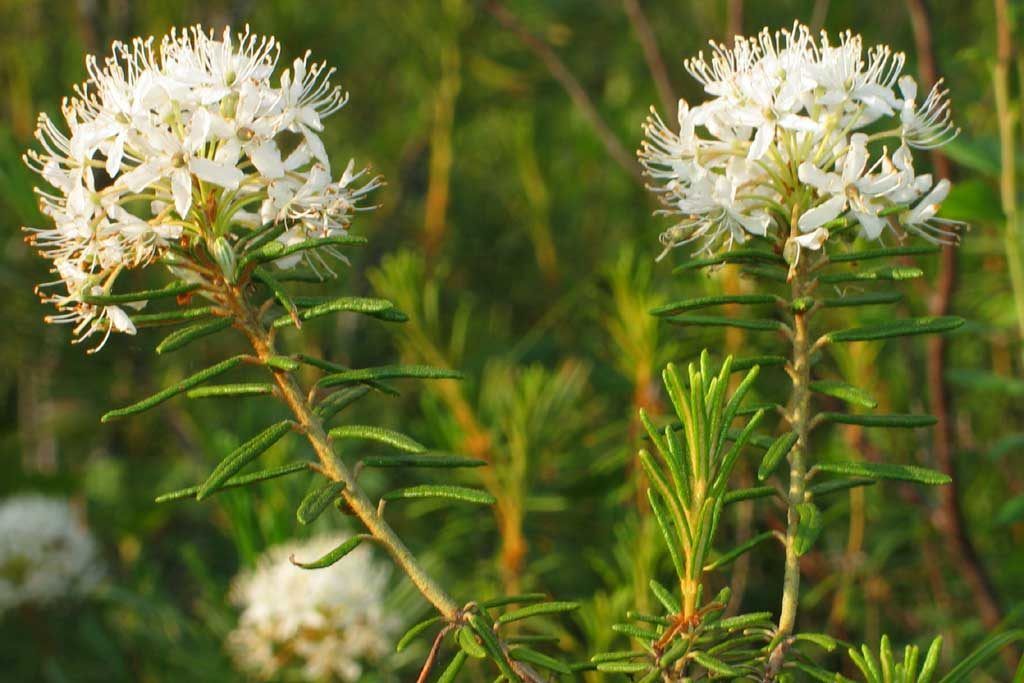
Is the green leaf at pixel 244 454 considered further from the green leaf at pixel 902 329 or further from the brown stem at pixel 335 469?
the green leaf at pixel 902 329

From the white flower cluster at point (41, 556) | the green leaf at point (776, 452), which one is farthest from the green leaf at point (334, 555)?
the white flower cluster at point (41, 556)

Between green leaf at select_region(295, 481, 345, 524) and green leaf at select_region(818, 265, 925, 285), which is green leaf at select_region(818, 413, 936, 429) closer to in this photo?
green leaf at select_region(818, 265, 925, 285)

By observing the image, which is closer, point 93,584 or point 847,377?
point 847,377

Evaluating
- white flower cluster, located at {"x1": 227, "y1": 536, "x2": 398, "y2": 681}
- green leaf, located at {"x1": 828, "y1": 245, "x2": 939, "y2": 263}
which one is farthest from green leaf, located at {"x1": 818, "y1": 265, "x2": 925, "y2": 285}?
white flower cluster, located at {"x1": 227, "y1": 536, "x2": 398, "y2": 681}

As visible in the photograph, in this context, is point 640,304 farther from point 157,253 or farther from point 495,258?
point 495,258

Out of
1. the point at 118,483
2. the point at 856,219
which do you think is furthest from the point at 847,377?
the point at 118,483
